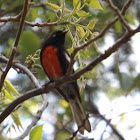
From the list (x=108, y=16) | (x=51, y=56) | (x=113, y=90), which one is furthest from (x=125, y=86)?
(x=113, y=90)

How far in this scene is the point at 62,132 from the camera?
5172mm

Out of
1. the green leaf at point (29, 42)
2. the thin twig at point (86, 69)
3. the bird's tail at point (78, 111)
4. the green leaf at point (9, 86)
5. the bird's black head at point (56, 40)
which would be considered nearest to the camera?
the thin twig at point (86, 69)

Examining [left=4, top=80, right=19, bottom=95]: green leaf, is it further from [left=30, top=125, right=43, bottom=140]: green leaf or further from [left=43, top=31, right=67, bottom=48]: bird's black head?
[left=43, top=31, right=67, bottom=48]: bird's black head

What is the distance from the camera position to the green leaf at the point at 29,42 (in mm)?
2059

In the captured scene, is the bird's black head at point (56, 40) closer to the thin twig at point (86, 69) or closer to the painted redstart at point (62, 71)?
the painted redstart at point (62, 71)

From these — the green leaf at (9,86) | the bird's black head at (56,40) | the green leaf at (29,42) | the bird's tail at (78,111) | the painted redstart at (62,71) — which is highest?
the green leaf at (29,42)

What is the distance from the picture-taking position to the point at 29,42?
6.89ft

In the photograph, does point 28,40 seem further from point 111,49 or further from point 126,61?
point 126,61

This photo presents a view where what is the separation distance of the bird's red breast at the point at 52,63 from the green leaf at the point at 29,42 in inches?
34.1

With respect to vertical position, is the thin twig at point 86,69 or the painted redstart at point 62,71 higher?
the thin twig at point 86,69

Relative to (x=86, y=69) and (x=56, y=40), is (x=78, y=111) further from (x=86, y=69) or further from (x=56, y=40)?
(x=86, y=69)

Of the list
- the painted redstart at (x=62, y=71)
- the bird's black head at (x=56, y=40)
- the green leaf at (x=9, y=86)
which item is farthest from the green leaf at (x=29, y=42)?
the bird's black head at (x=56, y=40)

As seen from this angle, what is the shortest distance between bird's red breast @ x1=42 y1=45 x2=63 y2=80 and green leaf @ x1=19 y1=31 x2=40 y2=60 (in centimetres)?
87

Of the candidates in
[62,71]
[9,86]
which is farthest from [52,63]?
[9,86]
